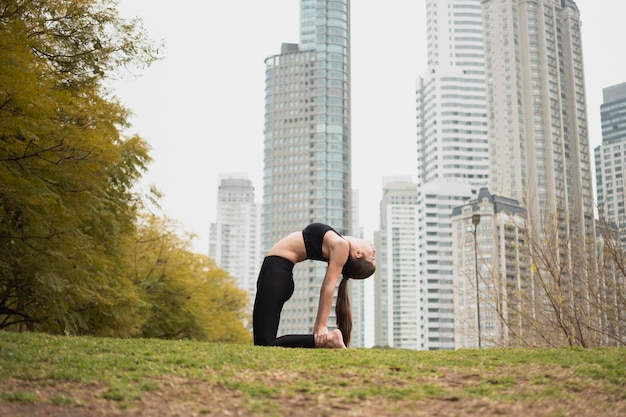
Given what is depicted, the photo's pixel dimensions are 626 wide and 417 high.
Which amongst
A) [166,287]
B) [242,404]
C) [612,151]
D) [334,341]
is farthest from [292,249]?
[612,151]

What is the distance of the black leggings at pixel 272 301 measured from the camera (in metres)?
A: 8.89

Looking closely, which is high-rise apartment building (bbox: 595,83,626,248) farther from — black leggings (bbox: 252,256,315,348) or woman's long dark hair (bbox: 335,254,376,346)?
black leggings (bbox: 252,256,315,348)

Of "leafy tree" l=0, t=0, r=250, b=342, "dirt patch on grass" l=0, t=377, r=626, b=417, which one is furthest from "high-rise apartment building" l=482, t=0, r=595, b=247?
"dirt patch on grass" l=0, t=377, r=626, b=417

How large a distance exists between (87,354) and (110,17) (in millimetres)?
12850

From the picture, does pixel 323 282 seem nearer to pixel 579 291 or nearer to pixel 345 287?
pixel 345 287

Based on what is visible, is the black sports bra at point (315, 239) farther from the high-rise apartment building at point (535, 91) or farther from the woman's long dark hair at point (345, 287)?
the high-rise apartment building at point (535, 91)

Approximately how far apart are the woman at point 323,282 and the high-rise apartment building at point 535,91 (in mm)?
88859

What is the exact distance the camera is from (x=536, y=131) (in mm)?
127375

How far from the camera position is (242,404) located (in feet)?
18.6

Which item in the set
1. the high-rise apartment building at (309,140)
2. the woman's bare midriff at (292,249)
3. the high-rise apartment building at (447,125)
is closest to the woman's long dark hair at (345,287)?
the woman's bare midriff at (292,249)

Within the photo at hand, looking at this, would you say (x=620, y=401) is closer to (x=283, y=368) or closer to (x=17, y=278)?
(x=283, y=368)

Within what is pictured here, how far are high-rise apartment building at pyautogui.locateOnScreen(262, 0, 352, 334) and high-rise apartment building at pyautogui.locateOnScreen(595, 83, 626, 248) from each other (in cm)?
6119

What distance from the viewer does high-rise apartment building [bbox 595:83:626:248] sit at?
34094 millimetres

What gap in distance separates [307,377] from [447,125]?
176m
